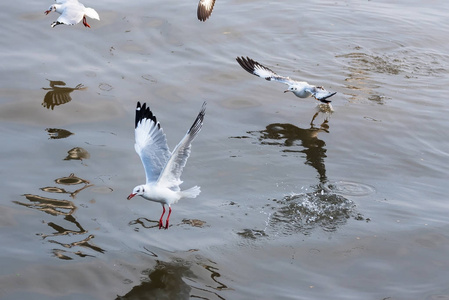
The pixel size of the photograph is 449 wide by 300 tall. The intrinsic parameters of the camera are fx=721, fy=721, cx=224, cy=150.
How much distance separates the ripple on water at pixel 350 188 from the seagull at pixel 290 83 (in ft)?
6.76

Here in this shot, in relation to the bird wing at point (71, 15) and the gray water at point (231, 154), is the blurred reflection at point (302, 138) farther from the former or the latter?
the bird wing at point (71, 15)

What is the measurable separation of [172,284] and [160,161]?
5.10 ft

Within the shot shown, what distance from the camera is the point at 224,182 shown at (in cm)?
1007

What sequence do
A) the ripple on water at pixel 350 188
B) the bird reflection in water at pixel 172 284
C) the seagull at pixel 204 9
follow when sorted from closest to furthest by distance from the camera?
the bird reflection in water at pixel 172 284
the ripple on water at pixel 350 188
the seagull at pixel 204 9

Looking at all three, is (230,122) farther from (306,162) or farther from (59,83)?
(59,83)

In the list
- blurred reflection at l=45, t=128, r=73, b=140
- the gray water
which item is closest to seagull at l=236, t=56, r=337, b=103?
the gray water

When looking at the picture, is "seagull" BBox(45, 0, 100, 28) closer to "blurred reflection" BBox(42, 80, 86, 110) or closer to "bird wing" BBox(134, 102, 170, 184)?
"blurred reflection" BBox(42, 80, 86, 110)

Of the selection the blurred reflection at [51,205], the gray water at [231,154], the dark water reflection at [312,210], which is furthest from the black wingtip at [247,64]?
the blurred reflection at [51,205]

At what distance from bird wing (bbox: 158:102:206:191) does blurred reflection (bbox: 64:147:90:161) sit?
2.40m

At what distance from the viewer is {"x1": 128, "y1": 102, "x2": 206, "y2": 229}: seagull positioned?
318 inches

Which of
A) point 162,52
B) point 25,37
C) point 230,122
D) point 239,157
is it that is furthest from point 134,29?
point 239,157

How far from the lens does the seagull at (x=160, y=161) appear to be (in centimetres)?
807

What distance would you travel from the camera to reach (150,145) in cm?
870

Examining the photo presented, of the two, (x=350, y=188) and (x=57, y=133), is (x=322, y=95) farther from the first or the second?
(x=57, y=133)
